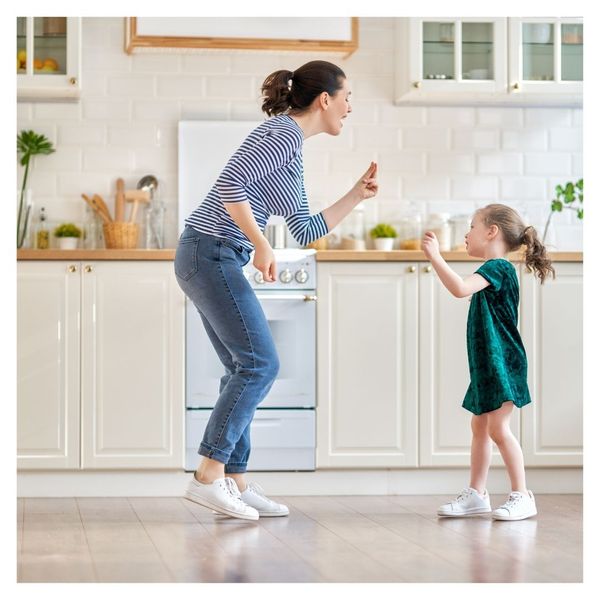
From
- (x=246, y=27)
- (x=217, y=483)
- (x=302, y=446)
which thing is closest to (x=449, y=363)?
(x=302, y=446)

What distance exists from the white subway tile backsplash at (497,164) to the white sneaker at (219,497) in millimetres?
2133

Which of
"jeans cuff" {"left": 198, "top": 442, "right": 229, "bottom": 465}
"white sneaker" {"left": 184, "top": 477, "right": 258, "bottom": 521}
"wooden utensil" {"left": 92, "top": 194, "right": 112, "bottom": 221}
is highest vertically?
"wooden utensil" {"left": 92, "top": 194, "right": 112, "bottom": 221}

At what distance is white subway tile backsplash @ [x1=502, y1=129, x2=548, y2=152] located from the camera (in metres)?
4.49

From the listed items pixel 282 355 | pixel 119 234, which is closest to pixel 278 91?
pixel 282 355

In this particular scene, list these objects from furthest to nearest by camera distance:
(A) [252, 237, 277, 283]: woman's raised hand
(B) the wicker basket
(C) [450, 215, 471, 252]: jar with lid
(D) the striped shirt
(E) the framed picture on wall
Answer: (C) [450, 215, 471, 252]: jar with lid, (B) the wicker basket, (E) the framed picture on wall, (D) the striped shirt, (A) [252, 237, 277, 283]: woman's raised hand

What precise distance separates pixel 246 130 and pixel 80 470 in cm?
156

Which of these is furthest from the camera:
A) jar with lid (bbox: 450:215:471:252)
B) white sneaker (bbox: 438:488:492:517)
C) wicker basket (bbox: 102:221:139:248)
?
jar with lid (bbox: 450:215:471:252)

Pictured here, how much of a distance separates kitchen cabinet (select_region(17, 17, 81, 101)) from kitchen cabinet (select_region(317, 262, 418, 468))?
1.28m

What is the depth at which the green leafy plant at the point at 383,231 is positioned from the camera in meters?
4.29

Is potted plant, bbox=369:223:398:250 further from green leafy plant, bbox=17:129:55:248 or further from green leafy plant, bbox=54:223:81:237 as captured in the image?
green leafy plant, bbox=17:129:55:248

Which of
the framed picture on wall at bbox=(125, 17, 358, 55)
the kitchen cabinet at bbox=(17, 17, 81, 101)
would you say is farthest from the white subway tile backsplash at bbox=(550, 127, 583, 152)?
the kitchen cabinet at bbox=(17, 17, 81, 101)

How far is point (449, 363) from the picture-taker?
381cm

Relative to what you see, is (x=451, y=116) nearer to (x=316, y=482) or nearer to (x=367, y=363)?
(x=367, y=363)

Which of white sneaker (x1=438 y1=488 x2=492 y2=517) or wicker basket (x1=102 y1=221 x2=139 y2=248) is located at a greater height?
wicker basket (x1=102 y1=221 x2=139 y2=248)
